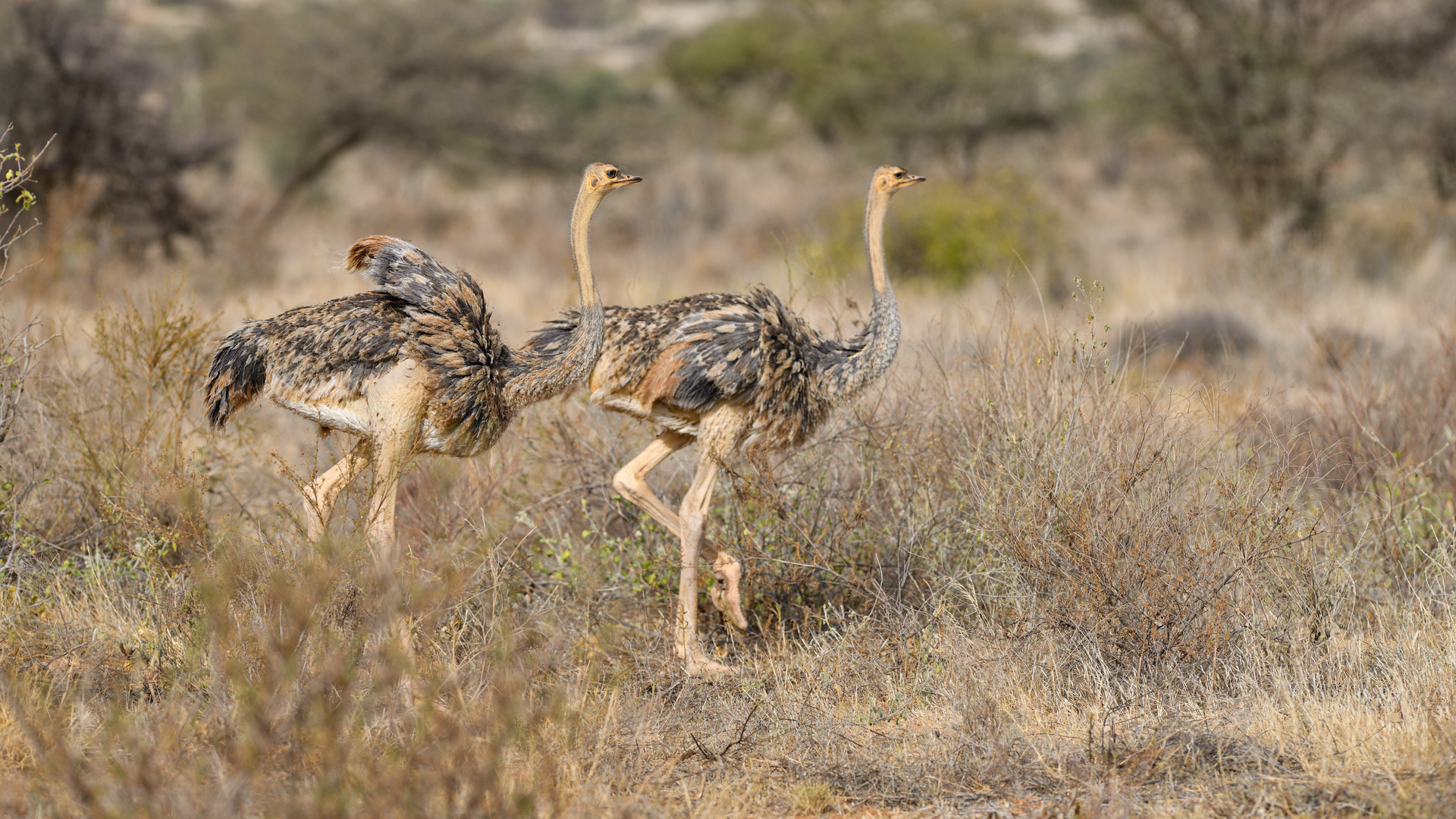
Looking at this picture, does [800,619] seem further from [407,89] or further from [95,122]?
[407,89]

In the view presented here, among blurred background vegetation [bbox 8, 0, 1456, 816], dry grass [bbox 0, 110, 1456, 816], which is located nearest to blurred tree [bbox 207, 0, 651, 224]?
blurred background vegetation [bbox 8, 0, 1456, 816]

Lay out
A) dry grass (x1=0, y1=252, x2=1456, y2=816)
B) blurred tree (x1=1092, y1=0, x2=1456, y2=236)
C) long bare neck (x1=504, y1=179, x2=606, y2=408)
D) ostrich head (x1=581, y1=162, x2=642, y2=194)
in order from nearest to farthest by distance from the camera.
Answer: dry grass (x1=0, y1=252, x2=1456, y2=816), long bare neck (x1=504, y1=179, x2=606, y2=408), ostrich head (x1=581, y1=162, x2=642, y2=194), blurred tree (x1=1092, y1=0, x2=1456, y2=236)

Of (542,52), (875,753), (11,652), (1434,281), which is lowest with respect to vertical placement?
(1434,281)

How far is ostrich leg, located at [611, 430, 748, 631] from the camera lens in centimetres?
511

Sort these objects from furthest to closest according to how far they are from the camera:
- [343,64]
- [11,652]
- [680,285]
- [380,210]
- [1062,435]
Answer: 1. [380,210]
2. [343,64]
3. [680,285]
4. [1062,435]
5. [11,652]

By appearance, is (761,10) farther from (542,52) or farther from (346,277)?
(346,277)

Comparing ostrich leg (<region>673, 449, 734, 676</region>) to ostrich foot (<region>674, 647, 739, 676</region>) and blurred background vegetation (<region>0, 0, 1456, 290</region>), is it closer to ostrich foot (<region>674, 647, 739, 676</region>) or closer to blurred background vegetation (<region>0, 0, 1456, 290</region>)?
ostrich foot (<region>674, 647, 739, 676</region>)

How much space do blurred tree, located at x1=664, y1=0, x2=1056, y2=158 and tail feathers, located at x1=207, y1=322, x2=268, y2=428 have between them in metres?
17.5

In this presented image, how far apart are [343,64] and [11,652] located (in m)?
13.7

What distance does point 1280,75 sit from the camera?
1452cm

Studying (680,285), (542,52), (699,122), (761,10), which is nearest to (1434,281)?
(680,285)

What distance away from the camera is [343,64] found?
675 inches

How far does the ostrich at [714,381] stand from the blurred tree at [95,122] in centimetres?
870

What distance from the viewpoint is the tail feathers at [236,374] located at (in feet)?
14.9
